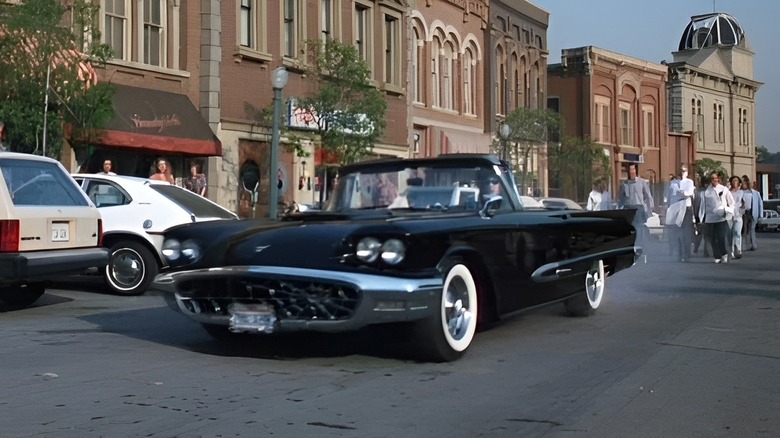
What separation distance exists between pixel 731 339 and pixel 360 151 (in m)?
16.0

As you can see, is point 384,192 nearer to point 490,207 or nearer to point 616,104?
point 490,207

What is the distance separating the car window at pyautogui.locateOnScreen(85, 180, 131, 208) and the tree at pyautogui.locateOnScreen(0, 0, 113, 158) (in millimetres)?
3481

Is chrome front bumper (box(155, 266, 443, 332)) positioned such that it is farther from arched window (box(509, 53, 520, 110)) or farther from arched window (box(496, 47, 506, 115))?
arched window (box(509, 53, 520, 110))

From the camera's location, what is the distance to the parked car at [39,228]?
31.4 feet

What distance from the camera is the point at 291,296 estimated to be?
22.4ft

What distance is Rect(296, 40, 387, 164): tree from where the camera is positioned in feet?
76.1

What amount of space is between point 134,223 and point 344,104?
1177 cm

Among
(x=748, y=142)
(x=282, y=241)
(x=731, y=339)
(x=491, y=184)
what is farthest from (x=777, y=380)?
(x=748, y=142)

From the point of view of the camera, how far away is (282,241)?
276 inches

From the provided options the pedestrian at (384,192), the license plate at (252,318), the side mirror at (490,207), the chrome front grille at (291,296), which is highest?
the pedestrian at (384,192)

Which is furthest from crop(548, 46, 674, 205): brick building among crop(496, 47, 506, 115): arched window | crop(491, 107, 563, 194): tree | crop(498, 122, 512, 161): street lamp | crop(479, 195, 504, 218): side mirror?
crop(479, 195, 504, 218): side mirror

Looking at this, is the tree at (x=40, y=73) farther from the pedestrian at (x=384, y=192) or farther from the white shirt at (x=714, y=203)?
the white shirt at (x=714, y=203)

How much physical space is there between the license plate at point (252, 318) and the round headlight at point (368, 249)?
726mm

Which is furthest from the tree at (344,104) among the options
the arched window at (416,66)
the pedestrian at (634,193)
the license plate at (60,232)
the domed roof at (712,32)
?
the domed roof at (712,32)
